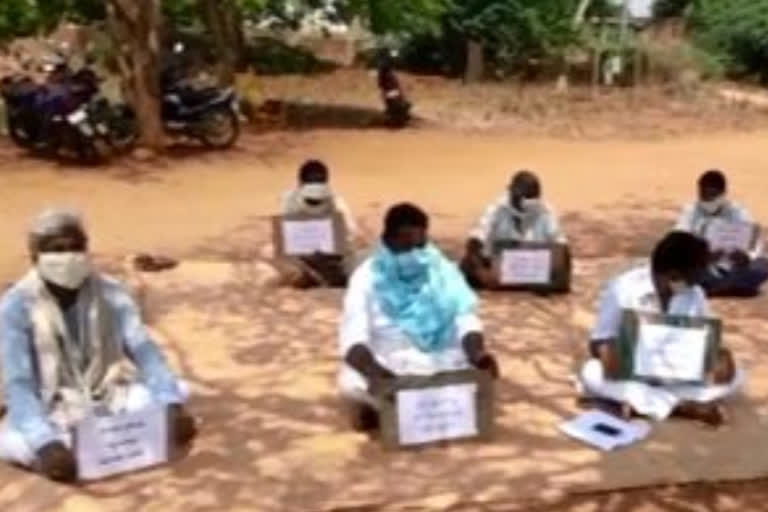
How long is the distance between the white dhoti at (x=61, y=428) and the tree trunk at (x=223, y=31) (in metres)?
11.1

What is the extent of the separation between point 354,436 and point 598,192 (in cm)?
744

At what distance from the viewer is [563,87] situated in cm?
2050

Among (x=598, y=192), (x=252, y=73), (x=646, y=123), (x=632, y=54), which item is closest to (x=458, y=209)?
(x=598, y=192)

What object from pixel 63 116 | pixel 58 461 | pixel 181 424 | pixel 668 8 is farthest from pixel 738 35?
pixel 58 461

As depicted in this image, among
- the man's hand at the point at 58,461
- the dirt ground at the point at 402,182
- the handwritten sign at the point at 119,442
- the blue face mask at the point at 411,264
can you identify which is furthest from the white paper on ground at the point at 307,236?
the man's hand at the point at 58,461

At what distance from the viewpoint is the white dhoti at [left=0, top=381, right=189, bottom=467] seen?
5184 mm

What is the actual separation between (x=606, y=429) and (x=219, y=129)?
9.37 metres

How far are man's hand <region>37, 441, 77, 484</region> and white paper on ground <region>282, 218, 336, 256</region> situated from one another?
10.2ft

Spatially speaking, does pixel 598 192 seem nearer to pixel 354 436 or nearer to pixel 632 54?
pixel 354 436

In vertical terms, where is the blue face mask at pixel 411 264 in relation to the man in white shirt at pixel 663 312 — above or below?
above

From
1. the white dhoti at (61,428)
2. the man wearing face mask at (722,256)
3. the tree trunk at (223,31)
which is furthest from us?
the tree trunk at (223,31)

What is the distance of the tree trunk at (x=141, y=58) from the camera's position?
46.1 feet

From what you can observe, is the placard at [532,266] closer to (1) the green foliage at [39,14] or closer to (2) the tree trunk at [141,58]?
(2) the tree trunk at [141,58]

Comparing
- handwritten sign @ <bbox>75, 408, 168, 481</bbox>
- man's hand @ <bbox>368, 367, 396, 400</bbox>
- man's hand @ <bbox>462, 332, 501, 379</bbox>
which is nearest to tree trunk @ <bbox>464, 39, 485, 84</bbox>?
man's hand @ <bbox>462, 332, 501, 379</bbox>
